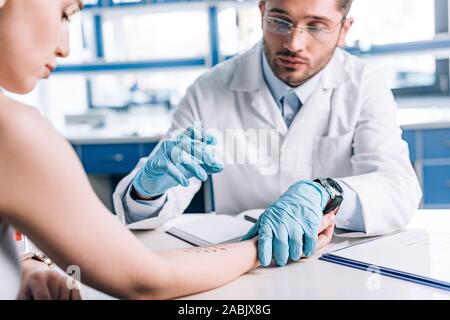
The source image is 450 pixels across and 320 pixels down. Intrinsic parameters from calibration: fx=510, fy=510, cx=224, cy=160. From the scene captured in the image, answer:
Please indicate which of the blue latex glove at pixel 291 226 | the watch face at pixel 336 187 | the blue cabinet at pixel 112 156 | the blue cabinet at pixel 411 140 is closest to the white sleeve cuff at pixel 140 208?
the blue latex glove at pixel 291 226

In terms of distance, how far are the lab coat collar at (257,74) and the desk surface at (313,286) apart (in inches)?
29.8

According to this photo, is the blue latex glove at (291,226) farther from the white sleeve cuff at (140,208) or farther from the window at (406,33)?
the window at (406,33)

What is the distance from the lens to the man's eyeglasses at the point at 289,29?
142cm

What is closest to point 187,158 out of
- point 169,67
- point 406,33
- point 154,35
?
point 169,67

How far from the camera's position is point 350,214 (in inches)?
44.0

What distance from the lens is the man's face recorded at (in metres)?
1.39

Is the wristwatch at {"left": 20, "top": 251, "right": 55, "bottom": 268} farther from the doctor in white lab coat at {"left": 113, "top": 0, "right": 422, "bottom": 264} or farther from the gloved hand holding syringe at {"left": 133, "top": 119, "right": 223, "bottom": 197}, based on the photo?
the doctor in white lab coat at {"left": 113, "top": 0, "right": 422, "bottom": 264}

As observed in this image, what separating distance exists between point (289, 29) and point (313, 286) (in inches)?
33.0

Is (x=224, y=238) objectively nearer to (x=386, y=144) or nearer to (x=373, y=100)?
(x=386, y=144)

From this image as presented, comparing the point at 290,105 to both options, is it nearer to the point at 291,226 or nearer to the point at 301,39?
the point at 301,39
